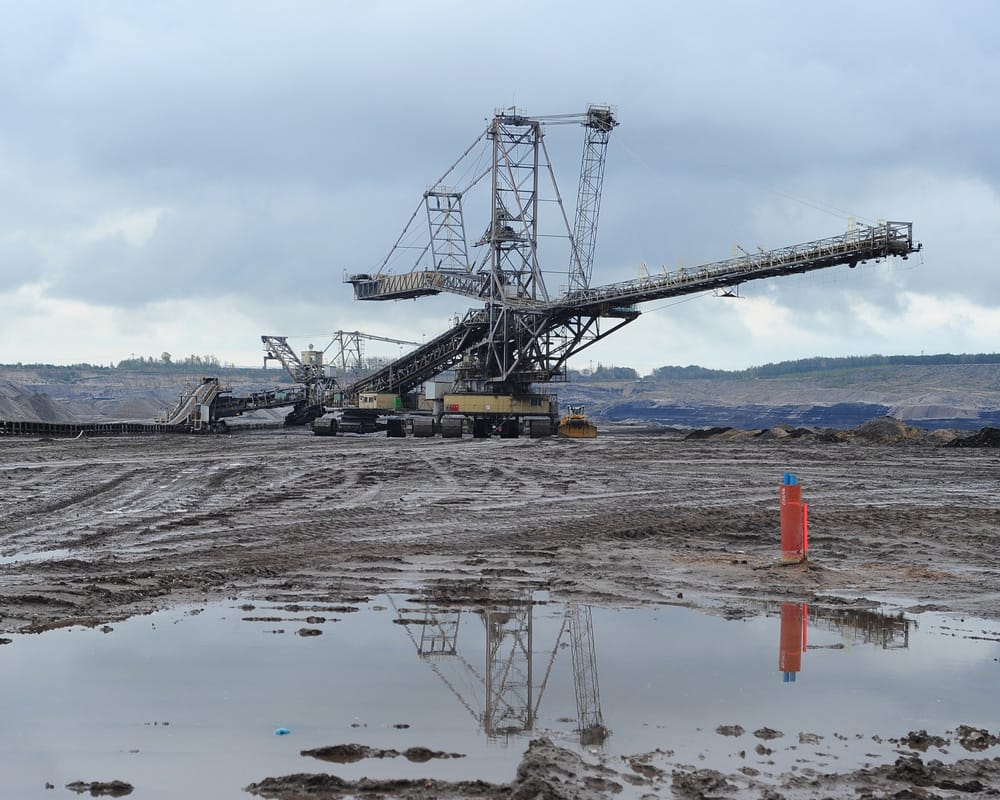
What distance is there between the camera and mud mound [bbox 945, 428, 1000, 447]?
4850 centimetres

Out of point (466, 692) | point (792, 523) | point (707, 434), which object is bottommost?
point (466, 692)

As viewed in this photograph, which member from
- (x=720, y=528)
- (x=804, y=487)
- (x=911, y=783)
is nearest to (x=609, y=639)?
(x=911, y=783)

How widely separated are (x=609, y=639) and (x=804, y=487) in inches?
686

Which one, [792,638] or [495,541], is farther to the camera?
[495,541]

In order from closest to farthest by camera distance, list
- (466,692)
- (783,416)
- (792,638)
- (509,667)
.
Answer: (466,692) → (509,667) → (792,638) → (783,416)

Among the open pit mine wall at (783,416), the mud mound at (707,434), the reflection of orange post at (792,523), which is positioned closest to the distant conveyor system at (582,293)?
the mud mound at (707,434)

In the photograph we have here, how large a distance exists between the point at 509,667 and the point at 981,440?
150ft

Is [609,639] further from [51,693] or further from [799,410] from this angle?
[799,410]

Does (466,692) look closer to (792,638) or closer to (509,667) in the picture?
(509,667)

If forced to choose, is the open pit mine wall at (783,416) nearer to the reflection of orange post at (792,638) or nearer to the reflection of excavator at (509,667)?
the reflection of orange post at (792,638)

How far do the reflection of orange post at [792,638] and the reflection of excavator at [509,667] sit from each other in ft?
4.57

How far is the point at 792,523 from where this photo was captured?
13258 millimetres

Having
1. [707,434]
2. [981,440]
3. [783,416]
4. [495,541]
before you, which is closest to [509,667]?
[495,541]

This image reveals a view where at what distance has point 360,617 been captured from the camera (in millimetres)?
10047
